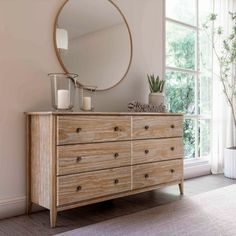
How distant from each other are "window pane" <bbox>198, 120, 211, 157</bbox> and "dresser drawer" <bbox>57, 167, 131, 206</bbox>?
6.17 ft

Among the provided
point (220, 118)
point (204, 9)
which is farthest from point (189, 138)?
point (204, 9)

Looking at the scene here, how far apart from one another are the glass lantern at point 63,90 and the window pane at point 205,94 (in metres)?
2.06

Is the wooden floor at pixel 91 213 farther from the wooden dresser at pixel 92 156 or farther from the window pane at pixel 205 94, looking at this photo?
the window pane at pixel 205 94

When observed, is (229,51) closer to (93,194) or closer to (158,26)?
(158,26)

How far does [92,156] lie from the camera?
225 cm

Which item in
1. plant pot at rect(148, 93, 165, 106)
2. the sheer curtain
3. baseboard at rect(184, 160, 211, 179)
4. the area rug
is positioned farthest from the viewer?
the sheer curtain

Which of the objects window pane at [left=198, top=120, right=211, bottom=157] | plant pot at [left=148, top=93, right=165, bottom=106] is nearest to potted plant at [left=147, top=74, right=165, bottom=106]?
plant pot at [left=148, top=93, right=165, bottom=106]

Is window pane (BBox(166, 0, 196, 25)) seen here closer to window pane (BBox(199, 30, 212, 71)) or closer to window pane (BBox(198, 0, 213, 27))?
window pane (BBox(198, 0, 213, 27))

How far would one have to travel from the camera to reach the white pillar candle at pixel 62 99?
2.31m

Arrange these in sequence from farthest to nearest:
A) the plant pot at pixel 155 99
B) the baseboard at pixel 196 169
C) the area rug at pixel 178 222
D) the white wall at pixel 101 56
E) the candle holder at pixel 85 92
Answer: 1. the baseboard at pixel 196 169
2. the plant pot at pixel 155 99
3. the white wall at pixel 101 56
4. the candle holder at pixel 85 92
5. the area rug at pixel 178 222

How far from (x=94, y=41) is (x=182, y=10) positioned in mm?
1617

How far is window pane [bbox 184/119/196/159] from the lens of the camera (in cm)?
395

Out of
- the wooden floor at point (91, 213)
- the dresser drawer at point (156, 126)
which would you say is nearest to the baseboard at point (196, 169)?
the wooden floor at point (91, 213)

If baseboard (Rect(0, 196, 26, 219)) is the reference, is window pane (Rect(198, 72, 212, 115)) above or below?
above
